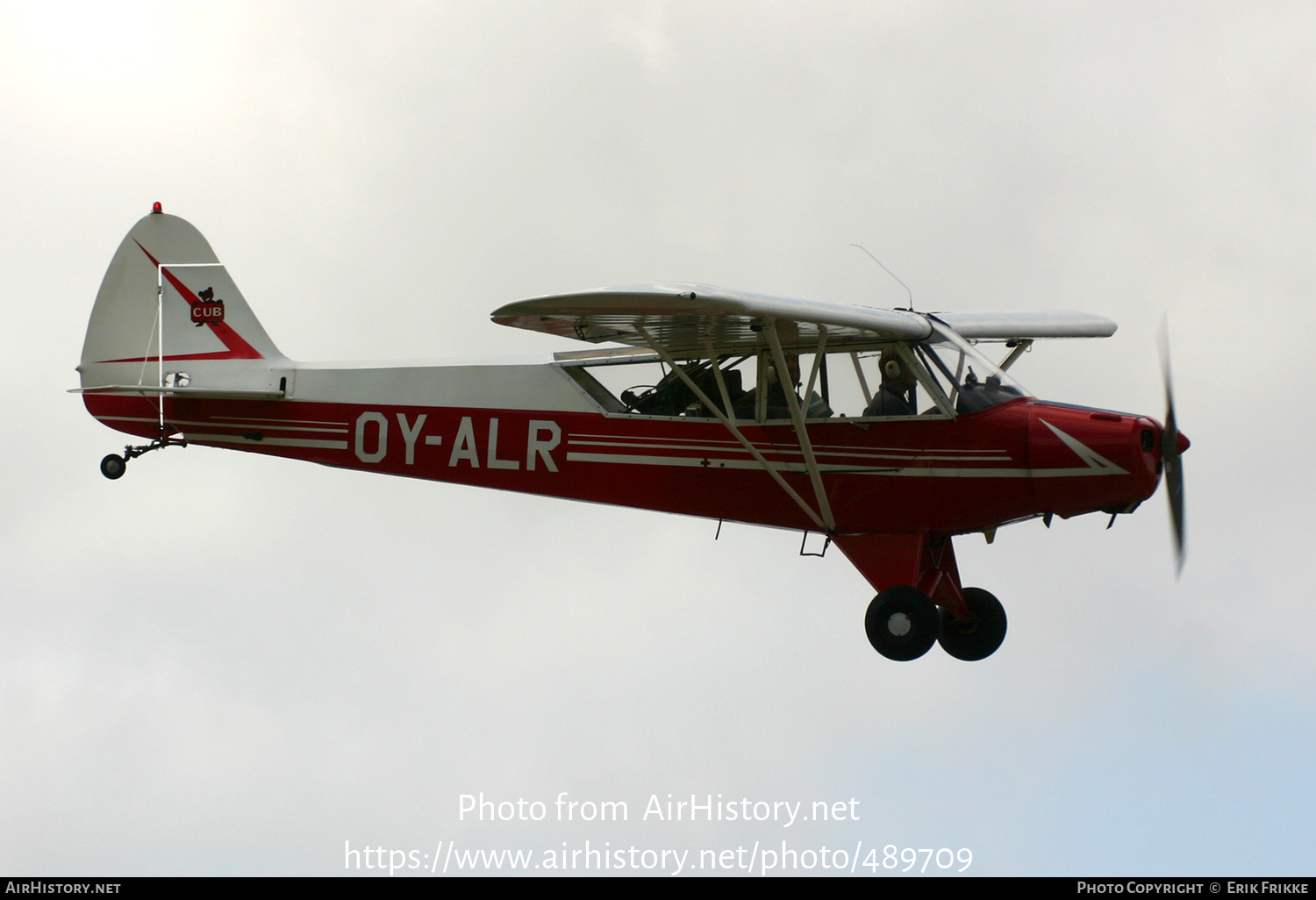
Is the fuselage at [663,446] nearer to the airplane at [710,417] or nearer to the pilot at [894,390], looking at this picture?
the airplane at [710,417]

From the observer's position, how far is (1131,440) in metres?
11.4

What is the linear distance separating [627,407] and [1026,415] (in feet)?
11.0

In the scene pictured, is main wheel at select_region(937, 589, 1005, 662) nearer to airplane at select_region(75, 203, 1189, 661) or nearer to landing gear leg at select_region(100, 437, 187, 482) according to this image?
airplane at select_region(75, 203, 1189, 661)

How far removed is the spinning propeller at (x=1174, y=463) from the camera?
11.5 metres

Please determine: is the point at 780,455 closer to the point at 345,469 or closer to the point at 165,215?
the point at 345,469

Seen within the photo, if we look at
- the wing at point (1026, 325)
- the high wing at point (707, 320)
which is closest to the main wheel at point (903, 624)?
the high wing at point (707, 320)

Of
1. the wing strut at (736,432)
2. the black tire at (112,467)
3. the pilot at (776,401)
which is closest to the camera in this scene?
the wing strut at (736,432)

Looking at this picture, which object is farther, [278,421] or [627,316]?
[278,421]

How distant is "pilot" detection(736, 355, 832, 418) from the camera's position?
39.8 ft

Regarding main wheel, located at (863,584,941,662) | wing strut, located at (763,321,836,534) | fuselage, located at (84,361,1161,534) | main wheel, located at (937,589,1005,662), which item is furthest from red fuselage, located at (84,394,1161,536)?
main wheel, located at (937,589,1005,662)

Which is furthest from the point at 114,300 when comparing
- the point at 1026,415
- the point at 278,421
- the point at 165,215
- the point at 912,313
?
the point at 1026,415

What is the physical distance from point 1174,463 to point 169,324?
918cm

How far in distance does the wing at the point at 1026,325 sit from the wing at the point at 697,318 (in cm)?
182

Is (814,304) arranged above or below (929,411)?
above
